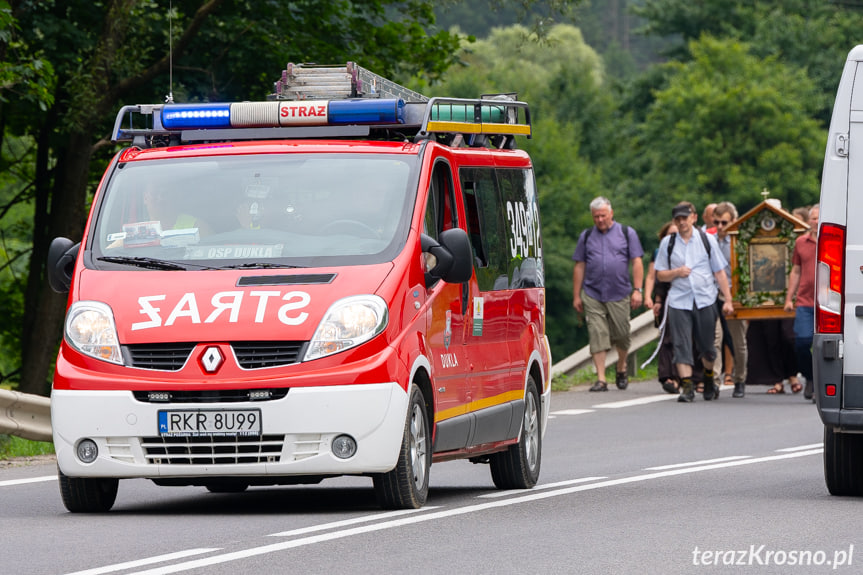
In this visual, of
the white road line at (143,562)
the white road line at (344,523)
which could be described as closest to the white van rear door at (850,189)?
the white road line at (344,523)

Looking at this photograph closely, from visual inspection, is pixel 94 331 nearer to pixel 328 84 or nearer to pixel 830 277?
pixel 328 84

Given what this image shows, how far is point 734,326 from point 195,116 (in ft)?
40.8

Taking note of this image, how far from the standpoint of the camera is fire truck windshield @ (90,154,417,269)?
10.1 m

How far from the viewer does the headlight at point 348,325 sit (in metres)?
9.56

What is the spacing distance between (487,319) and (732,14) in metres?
67.6

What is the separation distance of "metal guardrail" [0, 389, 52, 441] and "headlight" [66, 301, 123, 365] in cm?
462

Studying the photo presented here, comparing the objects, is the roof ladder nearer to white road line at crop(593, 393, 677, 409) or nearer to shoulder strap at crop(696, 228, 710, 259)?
white road line at crop(593, 393, 677, 409)

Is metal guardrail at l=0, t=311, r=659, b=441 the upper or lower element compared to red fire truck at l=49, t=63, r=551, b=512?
lower

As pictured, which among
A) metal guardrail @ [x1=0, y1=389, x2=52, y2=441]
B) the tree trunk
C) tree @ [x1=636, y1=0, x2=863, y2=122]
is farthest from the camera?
tree @ [x1=636, y1=0, x2=863, y2=122]

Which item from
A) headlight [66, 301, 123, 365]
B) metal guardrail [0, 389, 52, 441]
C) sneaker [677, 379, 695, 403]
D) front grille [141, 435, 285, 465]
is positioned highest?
headlight [66, 301, 123, 365]

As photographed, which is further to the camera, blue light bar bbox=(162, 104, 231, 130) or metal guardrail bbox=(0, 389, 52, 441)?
metal guardrail bbox=(0, 389, 52, 441)

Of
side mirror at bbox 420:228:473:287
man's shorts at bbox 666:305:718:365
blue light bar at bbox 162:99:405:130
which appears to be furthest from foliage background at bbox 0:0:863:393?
side mirror at bbox 420:228:473:287

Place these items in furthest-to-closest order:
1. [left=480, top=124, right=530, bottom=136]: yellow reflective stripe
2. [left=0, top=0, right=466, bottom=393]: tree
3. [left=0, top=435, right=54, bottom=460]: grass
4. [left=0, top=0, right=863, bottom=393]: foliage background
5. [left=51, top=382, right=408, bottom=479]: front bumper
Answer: [left=0, top=0, right=863, bottom=393]: foliage background
[left=0, top=0, right=466, bottom=393]: tree
[left=0, top=435, right=54, bottom=460]: grass
[left=480, top=124, right=530, bottom=136]: yellow reflective stripe
[left=51, top=382, right=408, bottom=479]: front bumper

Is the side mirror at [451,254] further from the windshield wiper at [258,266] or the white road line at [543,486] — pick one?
the white road line at [543,486]
